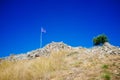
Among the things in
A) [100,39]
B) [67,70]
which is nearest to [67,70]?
[67,70]

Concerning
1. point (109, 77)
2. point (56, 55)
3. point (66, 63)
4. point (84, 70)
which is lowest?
point (109, 77)

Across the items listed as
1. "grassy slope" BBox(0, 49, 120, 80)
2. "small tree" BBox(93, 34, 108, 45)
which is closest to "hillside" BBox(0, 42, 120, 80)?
"grassy slope" BBox(0, 49, 120, 80)

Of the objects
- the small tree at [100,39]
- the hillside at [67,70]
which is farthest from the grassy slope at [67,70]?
the small tree at [100,39]

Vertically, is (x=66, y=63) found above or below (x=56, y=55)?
below

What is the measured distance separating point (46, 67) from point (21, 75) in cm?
128

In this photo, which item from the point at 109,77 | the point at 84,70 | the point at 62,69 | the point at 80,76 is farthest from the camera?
the point at 62,69

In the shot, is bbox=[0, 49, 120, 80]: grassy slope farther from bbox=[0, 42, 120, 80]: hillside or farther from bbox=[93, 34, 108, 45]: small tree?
bbox=[93, 34, 108, 45]: small tree

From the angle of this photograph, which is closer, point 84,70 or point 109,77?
point 109,77

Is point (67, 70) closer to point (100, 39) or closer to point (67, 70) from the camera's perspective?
point (67, 70)

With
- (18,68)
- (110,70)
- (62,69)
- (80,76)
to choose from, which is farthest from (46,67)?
(110,70)

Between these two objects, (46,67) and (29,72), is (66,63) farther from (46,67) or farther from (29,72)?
(29,72)

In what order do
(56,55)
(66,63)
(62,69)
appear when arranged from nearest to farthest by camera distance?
(62,69) → (66,63) → (56,55)

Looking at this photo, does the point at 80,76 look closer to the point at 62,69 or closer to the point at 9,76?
the point at 62,69

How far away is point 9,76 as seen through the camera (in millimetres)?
9422
